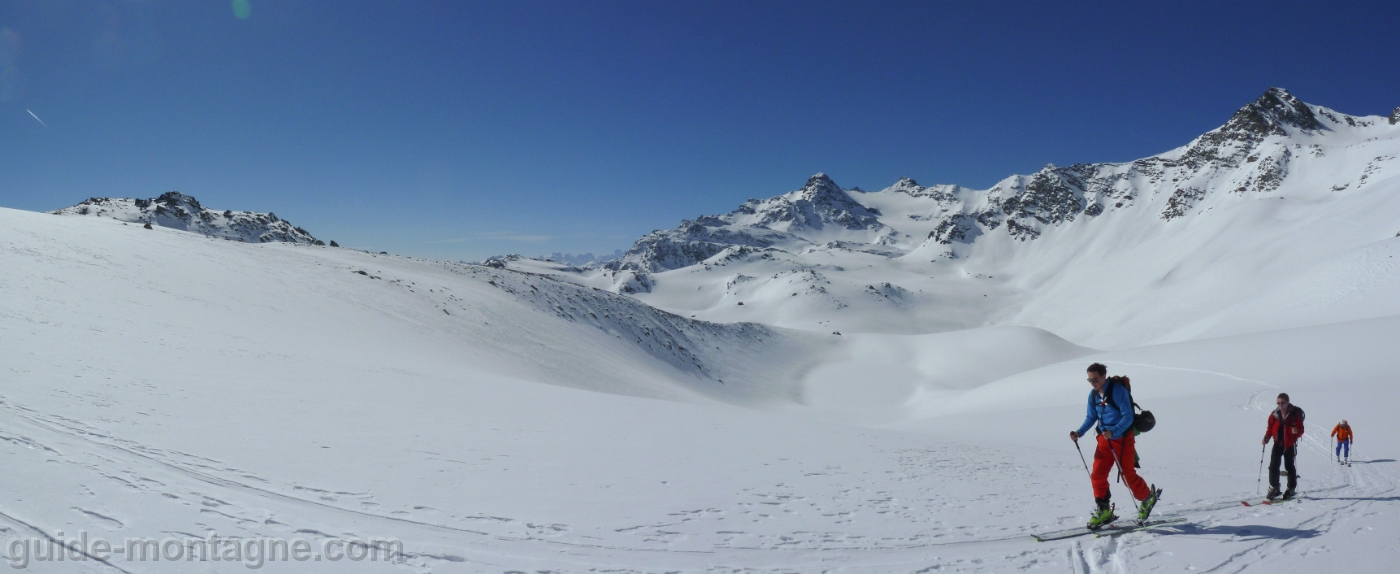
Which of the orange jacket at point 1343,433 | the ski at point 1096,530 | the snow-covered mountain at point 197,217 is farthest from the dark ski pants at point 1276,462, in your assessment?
the snow-covered mountain at point 197,217

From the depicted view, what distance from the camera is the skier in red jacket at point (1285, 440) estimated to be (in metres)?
8.66

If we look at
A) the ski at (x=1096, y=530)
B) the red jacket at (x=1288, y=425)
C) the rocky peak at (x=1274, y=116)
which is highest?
the rocky peak at (x=1274, y=116)

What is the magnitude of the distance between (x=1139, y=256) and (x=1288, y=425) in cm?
12567

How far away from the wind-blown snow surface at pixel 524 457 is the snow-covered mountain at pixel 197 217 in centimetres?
10142

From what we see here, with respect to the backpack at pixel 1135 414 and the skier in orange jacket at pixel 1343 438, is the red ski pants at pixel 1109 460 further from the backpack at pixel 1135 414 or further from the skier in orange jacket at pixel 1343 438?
the skier in orange jacket at pixel 1343 438

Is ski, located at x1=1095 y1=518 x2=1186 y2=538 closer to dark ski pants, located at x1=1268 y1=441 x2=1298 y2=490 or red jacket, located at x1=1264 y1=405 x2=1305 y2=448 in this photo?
dark ski pants, located at x1=1268 y1=441 x2=1298 y2=490

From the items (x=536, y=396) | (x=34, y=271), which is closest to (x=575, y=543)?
(x=536, y=396)

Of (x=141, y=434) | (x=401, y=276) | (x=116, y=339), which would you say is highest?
(x=401, y=276)

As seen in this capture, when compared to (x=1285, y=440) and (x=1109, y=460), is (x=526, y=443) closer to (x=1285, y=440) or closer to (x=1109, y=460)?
(x=1109, y=460)

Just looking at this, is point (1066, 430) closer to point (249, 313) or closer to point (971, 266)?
point (249, 313)

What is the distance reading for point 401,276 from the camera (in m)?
32.7

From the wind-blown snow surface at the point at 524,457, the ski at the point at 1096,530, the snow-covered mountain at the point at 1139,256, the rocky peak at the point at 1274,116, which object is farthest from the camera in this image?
the rocky peak at the point at 1274,116

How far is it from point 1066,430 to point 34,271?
29897 mm

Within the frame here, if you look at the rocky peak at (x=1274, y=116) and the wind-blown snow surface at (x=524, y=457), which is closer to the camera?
the wind-blown snow surface at (x=524, y=457)
